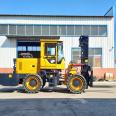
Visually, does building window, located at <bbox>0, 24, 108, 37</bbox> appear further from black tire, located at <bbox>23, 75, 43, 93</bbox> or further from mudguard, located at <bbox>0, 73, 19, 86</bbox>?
black tire, located at <bbox>23, 75, 43, 93</bbox>

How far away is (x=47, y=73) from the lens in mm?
24078

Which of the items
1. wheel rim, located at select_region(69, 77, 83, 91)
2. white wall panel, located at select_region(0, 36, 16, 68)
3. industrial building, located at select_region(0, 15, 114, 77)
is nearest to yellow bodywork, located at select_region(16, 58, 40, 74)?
wheel rim, located at select_region(69, 77, 83, 91)

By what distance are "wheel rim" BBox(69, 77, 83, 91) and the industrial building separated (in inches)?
883

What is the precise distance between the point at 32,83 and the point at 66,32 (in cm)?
2358

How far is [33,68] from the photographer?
24375mm

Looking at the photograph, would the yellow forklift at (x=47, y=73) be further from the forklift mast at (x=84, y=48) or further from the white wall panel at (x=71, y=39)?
the white wall panel at (x=71, y=39)

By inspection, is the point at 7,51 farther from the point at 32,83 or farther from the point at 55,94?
the point at 55,94

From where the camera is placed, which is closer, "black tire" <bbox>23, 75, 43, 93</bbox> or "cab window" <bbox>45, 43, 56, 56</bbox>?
"black tire" <bbox>23, 75, 43, 93</bbox>

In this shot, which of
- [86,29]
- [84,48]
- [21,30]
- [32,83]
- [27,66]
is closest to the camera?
[32,83]

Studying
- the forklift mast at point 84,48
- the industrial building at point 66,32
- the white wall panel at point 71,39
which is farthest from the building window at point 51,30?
the forklift mast at point 84,48

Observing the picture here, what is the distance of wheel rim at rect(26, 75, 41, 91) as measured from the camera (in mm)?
23609

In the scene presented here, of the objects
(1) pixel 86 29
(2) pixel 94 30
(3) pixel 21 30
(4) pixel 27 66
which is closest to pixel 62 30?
(1) pixel 86 29

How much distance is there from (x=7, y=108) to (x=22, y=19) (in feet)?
104

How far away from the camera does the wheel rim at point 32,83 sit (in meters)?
23.6
